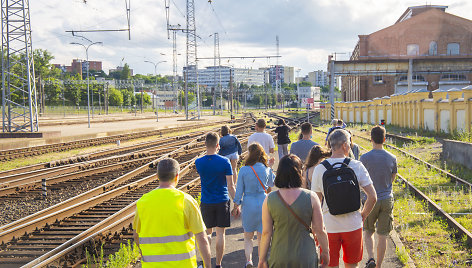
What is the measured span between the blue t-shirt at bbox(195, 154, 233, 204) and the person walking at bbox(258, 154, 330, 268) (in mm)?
2345

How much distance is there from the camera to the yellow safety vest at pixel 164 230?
4262 millimetres

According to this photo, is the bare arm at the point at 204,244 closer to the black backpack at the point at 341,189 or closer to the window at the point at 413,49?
the black backpack at the point at 341,189

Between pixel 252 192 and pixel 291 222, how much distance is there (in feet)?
7.51

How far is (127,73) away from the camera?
181m

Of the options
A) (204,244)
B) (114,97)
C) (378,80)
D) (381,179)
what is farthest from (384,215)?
(114,97)

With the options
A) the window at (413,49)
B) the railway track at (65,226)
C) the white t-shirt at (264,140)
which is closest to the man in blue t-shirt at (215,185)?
the railway track at (65,226)

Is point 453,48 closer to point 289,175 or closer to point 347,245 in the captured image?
point 347,245

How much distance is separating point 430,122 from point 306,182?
83.0 feet

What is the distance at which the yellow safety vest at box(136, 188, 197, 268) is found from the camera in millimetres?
4262

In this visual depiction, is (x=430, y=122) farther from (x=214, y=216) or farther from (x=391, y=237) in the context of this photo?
(x=214, y=216)

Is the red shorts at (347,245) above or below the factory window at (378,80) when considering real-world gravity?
below

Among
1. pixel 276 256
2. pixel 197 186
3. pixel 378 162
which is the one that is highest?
pixel 378 162

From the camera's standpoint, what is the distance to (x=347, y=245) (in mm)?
5137

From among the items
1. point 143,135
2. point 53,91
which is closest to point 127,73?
point 53,91
